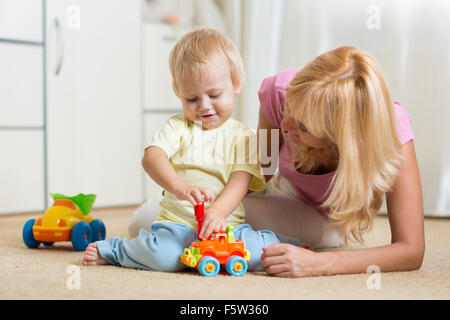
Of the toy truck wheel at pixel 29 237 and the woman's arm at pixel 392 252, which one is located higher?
the woman's arm at pixel 392 252

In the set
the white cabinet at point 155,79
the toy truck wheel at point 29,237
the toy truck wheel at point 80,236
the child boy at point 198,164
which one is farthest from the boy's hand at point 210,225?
the white cabinet at point 155,79

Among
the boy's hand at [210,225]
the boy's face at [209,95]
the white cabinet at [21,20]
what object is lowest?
the boy's hand at [210,225]

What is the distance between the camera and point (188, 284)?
1026 millimetres

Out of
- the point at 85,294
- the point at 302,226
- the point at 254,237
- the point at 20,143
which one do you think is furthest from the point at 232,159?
the point at 20,143

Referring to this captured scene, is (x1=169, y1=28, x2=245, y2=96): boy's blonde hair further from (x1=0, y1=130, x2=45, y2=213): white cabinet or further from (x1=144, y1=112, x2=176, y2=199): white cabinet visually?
(x1=144, y1=112, x2=176, y2=199): white cabinet

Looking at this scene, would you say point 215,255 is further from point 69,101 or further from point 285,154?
point 69,101

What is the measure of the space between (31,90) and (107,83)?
0.34 meters

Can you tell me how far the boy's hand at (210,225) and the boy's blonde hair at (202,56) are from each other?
0.28 meters

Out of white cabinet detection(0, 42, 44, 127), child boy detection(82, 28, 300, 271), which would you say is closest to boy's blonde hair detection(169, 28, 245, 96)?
child boy detection(82, 28, 300, 271)

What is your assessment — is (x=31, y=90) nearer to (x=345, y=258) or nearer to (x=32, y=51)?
(x=32, y=51)

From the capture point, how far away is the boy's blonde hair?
3.91 feet

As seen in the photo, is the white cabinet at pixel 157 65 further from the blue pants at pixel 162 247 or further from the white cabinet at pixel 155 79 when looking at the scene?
the blue pants at pixel 162 247

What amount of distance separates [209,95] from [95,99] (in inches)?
55.3

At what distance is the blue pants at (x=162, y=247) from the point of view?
115cm
